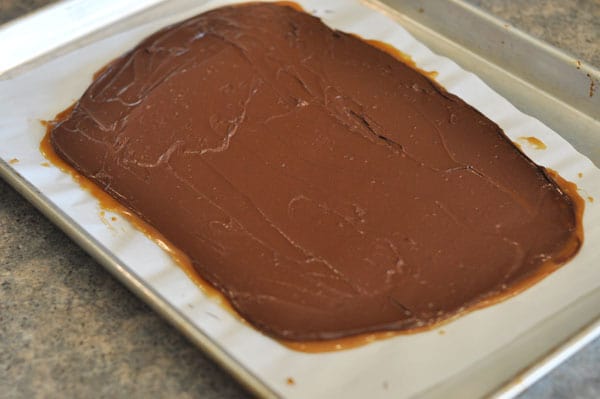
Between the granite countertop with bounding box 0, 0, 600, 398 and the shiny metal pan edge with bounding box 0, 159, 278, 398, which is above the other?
the shiny metal pan edge with bounding box 0, 159, 278, 398

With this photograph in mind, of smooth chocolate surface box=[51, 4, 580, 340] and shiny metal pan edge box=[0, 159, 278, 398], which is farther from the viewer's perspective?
smooth chocolate surface box=[51, 4, 580, 340]

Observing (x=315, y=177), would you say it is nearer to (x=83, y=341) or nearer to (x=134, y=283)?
(x=134, y=283)

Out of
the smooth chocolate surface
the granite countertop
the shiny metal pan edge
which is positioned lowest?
the granite countertop

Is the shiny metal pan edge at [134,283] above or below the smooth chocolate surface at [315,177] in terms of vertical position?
below

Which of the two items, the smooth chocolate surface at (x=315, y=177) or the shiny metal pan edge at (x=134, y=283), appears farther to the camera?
the smooth chocolate surface at (x=315, y=177)

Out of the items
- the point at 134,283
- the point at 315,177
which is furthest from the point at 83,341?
the point at 315,177

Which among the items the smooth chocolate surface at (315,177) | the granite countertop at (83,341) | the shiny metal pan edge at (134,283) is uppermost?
the smooth chocolate surface at (315,177)
